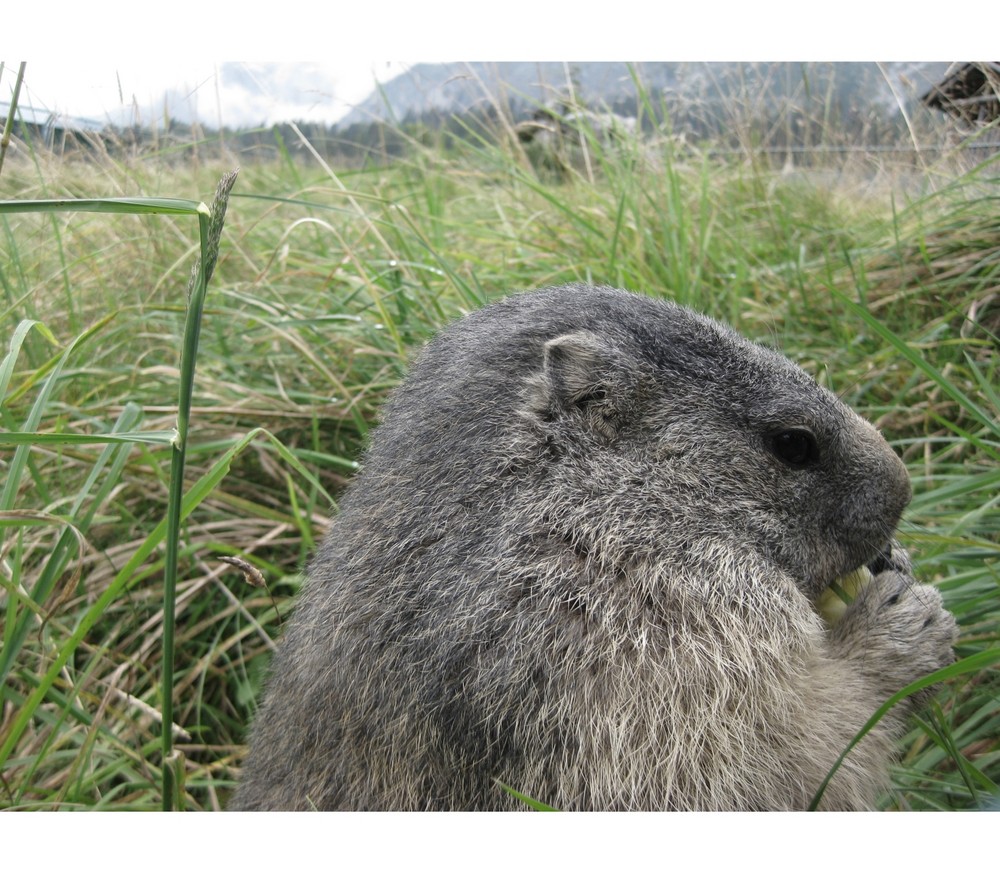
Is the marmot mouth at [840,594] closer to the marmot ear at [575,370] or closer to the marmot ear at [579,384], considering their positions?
the marmot ear at [579,384]

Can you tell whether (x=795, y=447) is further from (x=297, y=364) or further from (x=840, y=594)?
(x=297, y=364)

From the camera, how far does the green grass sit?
3129mm

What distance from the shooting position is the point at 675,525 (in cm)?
255

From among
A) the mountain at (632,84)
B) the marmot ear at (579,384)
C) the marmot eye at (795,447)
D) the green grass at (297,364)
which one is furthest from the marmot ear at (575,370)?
the mountain at (632,84)

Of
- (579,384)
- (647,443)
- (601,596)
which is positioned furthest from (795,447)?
(601,596)

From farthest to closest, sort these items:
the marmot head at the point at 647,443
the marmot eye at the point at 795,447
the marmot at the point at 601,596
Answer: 1. the marmot eye at the point at 795,447
2. the marmot head at the point at 647,443
3. the marmot at the point at 601,596

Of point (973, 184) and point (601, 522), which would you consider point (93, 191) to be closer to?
point (601, 522)

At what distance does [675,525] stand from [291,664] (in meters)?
1.33

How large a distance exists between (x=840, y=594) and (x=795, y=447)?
0.55 metres

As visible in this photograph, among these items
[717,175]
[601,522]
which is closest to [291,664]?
[601,522]

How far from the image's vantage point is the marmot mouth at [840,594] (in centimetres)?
284

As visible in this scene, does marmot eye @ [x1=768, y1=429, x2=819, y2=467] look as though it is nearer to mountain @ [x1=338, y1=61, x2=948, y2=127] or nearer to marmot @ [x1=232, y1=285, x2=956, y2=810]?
marmot @ [x1=232, y1=285, x2=956, y2=810]

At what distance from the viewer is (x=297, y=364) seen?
489 cm

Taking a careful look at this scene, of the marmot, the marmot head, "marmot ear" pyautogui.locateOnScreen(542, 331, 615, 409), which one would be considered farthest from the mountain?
"marmot ear" pyautogui.locateOnScreen(542, 331, 615, 409)
